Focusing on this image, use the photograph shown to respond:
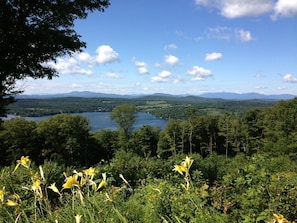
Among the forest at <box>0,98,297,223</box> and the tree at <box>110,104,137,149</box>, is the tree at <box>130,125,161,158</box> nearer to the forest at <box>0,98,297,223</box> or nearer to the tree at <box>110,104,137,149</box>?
the forest at <box>0,98,297,223</box>

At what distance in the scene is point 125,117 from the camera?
52.8m

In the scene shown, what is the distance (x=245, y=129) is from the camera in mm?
48031

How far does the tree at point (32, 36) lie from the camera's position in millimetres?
7754

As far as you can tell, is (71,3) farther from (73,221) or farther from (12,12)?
(73,221)

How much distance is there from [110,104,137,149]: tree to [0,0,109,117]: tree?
4345 centimetres

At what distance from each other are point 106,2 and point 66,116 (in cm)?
3342

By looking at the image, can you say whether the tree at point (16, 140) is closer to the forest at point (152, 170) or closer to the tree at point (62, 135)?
the forest at point (152, 170)

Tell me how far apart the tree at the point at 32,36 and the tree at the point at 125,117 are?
43453 millimetres

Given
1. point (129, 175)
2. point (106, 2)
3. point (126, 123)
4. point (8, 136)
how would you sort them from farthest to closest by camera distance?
point (126, 123) → point (8, 136) → point (106, 2) → point (129, 175)

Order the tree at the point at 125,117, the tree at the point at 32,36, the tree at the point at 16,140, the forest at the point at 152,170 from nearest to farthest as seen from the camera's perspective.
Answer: the forest at the point at 152,170 → the tree at the point at 32,36 → the tree at the point at 16,140 → the tree at the point at 125,117

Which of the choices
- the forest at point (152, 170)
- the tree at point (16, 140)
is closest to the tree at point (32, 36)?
the forest at point (152, 170)

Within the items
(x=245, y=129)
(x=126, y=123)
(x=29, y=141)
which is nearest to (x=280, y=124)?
(x=245, y=129)

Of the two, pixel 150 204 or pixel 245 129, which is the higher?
pixel 150 204

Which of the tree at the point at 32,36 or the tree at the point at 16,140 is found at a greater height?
the tree at the point at 32,36
